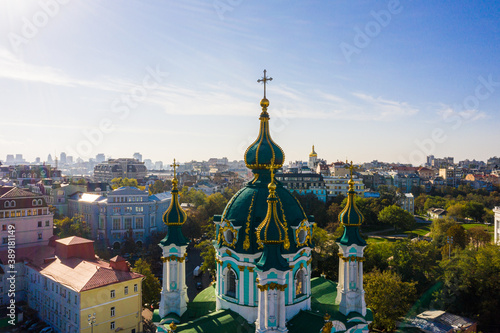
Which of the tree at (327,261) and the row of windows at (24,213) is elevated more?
the row of windows at (24,213)

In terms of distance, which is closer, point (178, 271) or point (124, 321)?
point (178, 271)

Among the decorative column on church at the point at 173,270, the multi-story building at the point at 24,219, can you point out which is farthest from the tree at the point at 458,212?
the multi-story building at the point at 24,219

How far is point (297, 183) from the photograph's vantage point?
232 ft

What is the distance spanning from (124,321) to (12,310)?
911 centimetres

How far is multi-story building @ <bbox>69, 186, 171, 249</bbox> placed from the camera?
48.7 metres

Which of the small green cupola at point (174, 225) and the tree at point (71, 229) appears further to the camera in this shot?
the tree at point (71, 229)

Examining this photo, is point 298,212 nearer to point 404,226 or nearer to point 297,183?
point 404,226

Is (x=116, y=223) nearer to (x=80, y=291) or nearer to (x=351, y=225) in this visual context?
(x=80, y=291)

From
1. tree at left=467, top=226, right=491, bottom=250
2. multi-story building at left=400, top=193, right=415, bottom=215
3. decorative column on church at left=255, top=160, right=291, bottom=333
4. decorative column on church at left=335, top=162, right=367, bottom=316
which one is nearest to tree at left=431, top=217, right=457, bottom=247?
tree at left=467, top=226, right=491, bottom=250

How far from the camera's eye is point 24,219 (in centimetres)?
3462

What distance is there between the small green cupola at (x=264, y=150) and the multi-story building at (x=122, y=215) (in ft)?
A: 122

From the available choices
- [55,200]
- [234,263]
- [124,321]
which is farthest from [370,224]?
[55,200]

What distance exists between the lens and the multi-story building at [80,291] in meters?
23.4

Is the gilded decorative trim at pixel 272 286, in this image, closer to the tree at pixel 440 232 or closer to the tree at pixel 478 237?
the tree at pixel 440 232
